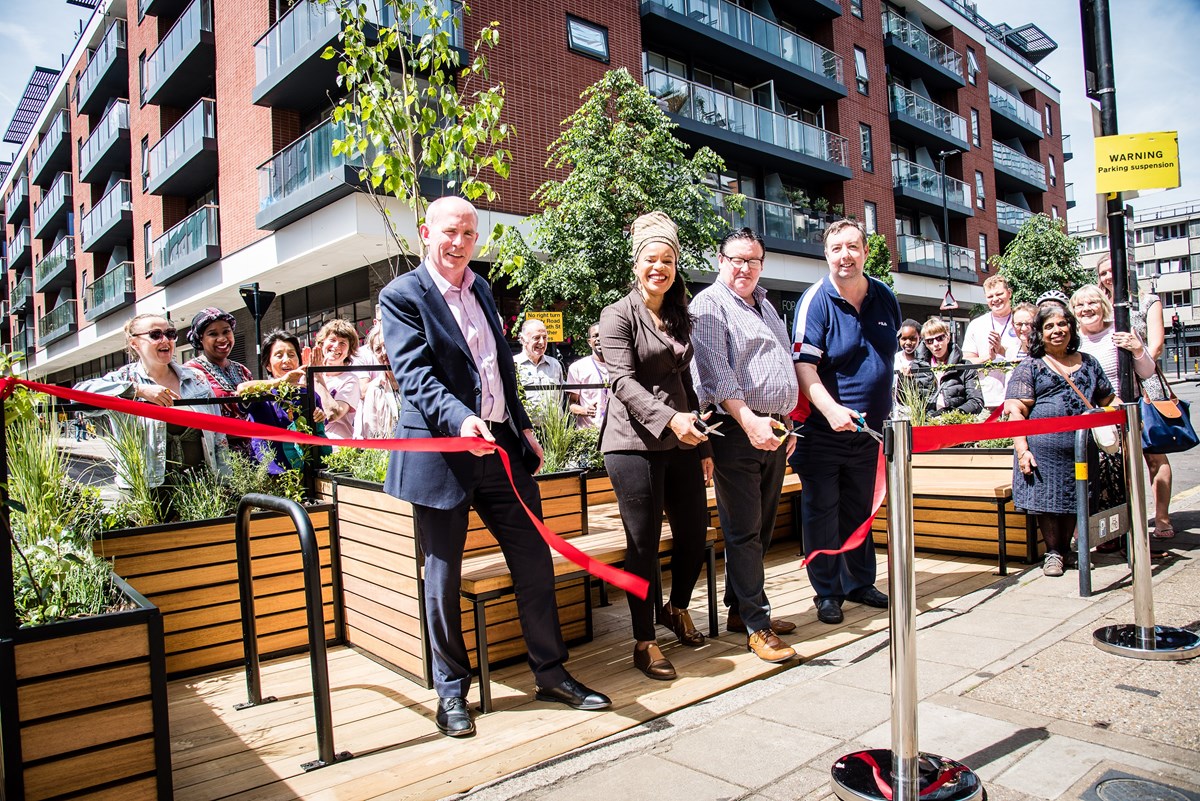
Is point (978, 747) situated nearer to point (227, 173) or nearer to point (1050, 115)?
point (227, 173)

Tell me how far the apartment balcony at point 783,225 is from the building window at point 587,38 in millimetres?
5202

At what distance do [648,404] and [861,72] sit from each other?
28.8 metres

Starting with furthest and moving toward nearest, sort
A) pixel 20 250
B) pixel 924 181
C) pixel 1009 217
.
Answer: pixel 20 250 < pixel 1009 217 < pixel 924 181

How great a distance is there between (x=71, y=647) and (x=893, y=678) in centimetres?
239

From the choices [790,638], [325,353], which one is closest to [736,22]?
A: [325,353]

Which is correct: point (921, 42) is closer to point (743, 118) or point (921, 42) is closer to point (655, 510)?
point (743, 118)

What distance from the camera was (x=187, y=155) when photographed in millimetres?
20688

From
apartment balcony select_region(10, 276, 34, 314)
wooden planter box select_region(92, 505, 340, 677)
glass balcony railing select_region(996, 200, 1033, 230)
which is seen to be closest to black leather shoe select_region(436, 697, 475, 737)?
wooden planter box select_region(92, 505, 340, 677)

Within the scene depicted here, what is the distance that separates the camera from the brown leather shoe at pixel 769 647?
3.66 m

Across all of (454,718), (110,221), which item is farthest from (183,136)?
(454,718)

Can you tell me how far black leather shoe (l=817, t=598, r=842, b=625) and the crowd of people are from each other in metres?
0.01

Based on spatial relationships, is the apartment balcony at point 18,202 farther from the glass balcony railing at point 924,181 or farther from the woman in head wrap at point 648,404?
the woman in head wrap at point 648,404

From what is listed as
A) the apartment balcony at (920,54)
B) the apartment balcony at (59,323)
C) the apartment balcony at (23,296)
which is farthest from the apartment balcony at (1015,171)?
the apartment balcony at (23,296)

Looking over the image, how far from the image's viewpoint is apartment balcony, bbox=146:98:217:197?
20.1 metres
